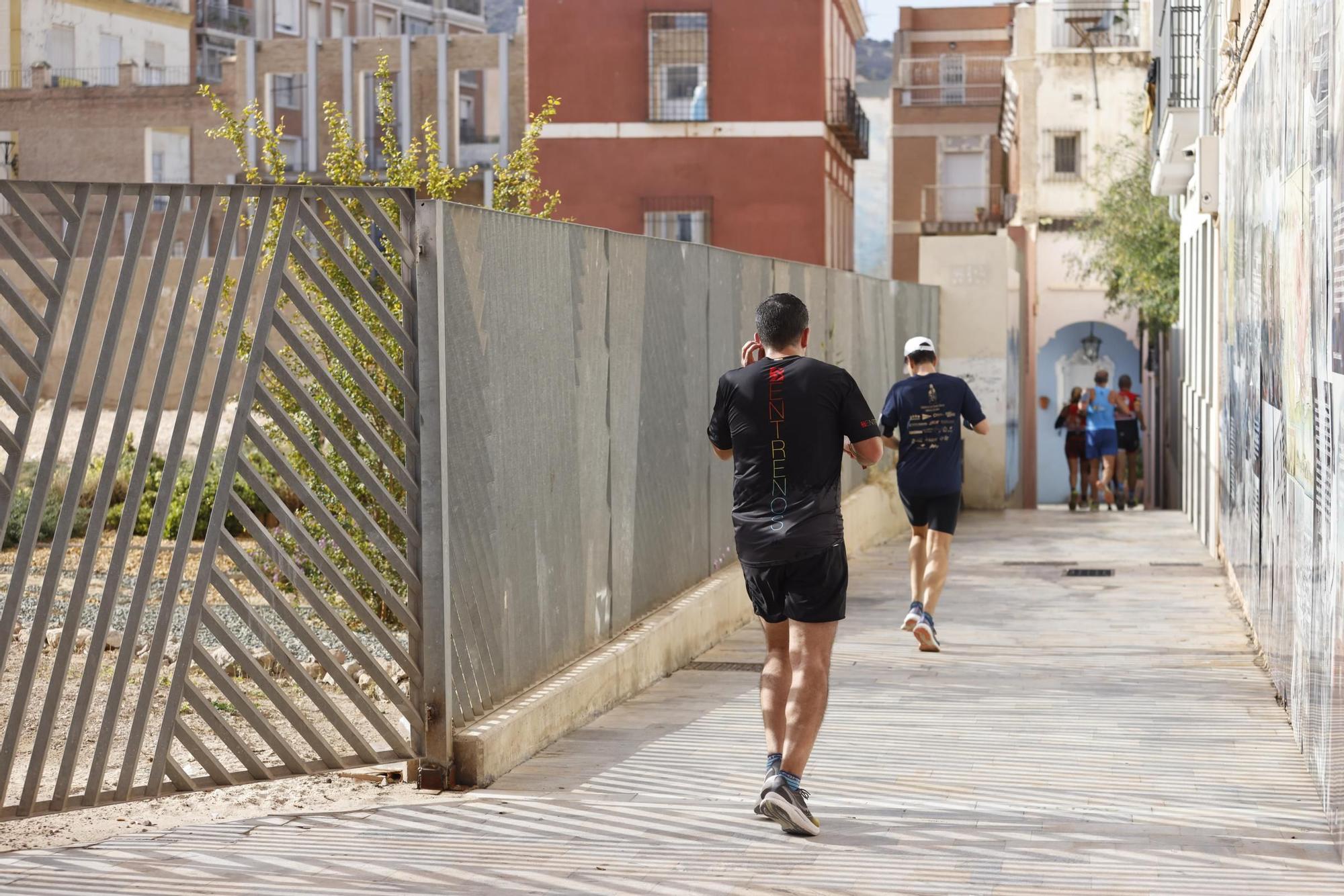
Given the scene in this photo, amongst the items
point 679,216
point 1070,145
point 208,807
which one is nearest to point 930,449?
point 208,807

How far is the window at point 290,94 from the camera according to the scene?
54.1m

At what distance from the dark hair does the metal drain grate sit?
347cm

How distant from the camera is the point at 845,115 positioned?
125ft

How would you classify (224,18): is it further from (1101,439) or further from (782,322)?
(782,322)

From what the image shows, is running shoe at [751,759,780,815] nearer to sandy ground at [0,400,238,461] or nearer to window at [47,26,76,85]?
sandy ground at [0,400,238,461]

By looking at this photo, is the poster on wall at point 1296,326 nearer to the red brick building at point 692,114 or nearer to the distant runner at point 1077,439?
the distant runner at point 1077,439

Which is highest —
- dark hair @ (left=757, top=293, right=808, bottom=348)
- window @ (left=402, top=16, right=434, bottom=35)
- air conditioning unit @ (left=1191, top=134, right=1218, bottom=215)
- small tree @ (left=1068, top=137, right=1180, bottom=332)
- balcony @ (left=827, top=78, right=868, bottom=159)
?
window @ (left=402, top=16, right=434, bottom=35)

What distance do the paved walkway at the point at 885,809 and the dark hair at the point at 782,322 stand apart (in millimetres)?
1707

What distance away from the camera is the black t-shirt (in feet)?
20.2

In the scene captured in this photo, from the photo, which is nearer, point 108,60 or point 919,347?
point 919,347

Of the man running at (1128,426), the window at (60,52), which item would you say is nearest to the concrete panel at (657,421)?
the man running at (1128,426)

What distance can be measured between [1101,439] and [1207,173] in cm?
862

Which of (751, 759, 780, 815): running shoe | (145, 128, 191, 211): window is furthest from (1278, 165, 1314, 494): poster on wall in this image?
(145, 128, 191, 211): window

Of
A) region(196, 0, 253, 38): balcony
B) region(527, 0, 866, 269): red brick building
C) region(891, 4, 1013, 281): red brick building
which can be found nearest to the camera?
region(527, 0, 866, 269): red brick building
